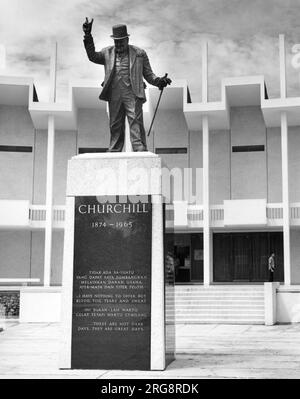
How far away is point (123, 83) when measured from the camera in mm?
9273

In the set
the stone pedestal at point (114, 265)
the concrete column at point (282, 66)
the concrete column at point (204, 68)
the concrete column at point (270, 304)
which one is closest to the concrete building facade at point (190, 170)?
the concrete column at point (204, 68)

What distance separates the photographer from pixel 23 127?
97.6 feet

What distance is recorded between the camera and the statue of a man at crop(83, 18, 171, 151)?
926 cm

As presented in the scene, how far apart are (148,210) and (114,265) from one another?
902 mm

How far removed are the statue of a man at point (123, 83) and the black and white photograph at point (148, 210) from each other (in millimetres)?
22

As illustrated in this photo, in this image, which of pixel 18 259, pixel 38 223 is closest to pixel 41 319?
pixel 38 223

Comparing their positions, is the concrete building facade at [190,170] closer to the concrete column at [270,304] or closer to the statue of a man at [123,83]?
the concrete column at [270,304]

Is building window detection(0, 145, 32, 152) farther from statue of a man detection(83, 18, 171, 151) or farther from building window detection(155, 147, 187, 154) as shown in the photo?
statue of a man detection(83, 18, 171, 151)

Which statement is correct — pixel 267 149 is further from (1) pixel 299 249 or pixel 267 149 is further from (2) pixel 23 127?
(2) pixel 23 127

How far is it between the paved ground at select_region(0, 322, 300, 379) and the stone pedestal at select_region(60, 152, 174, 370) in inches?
11.5

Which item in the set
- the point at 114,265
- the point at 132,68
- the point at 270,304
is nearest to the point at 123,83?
the point at 132,68

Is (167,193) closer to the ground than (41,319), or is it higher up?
higher up

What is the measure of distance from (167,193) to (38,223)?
751 inches
